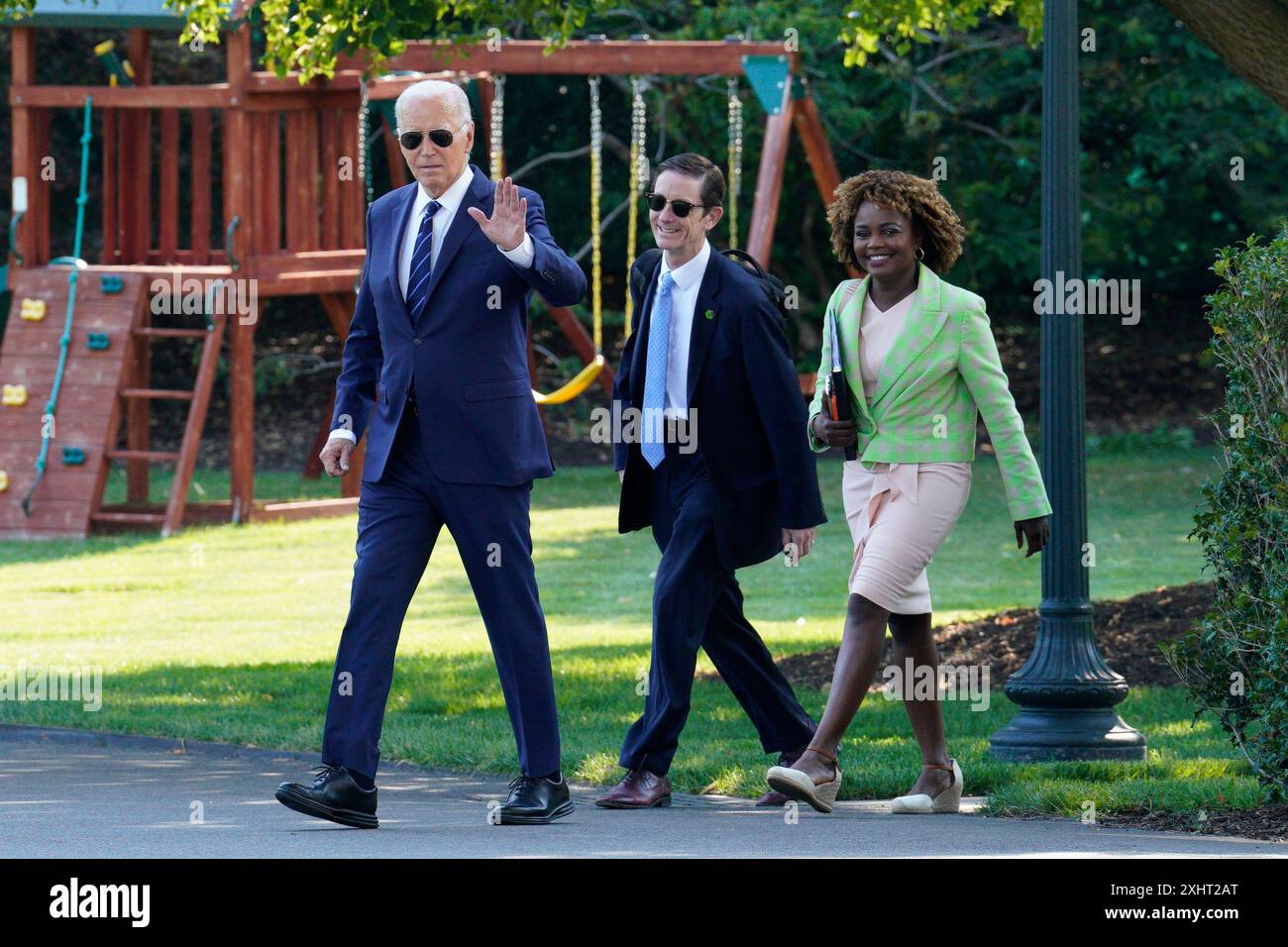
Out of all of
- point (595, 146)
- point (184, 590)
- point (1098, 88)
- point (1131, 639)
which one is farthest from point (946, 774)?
point (1098, 88)

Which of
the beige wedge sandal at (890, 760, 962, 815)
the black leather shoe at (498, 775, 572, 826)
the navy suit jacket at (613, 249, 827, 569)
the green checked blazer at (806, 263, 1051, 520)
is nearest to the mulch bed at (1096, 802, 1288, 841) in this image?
the beige wedge sandal at (890, 760, 962, 815)

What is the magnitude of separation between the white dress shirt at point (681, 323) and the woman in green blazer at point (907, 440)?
46 centimetres

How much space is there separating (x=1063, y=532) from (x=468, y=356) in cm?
255

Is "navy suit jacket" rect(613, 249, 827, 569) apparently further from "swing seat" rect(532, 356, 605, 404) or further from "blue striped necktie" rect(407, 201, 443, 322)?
"swing seat" rect(532, 356, 605, 404)

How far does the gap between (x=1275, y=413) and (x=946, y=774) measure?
1.52m

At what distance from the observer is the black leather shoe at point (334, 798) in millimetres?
6398

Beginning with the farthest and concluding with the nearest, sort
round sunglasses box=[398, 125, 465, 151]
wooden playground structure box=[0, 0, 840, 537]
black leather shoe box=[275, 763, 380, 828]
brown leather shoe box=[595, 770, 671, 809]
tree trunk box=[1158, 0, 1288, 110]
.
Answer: wooden playground structure box=[0, 0, 840, 537]
tree trunk box=[1158, 0, 1288, 110]
brown leather shoe box=[595, 770, 671, 809]
round sunglasses box=[398, 125, 465, 151]
black leather shoe box=[275, 763, 380, 828]

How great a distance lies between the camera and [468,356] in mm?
6652

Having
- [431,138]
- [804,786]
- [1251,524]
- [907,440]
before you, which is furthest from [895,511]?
[431,138]

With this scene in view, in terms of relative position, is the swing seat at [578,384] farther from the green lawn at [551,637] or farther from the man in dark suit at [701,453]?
the man in dark suit at [701,453]

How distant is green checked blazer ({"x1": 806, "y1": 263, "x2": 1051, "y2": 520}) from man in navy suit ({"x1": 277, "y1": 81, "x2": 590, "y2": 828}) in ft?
3.39

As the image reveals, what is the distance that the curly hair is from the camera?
708 cm

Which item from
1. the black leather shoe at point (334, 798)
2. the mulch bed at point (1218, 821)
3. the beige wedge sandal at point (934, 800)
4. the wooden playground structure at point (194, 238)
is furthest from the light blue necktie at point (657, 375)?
the wooden playground structure at point (194, 238)

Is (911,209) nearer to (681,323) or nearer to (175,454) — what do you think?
(681,323)
